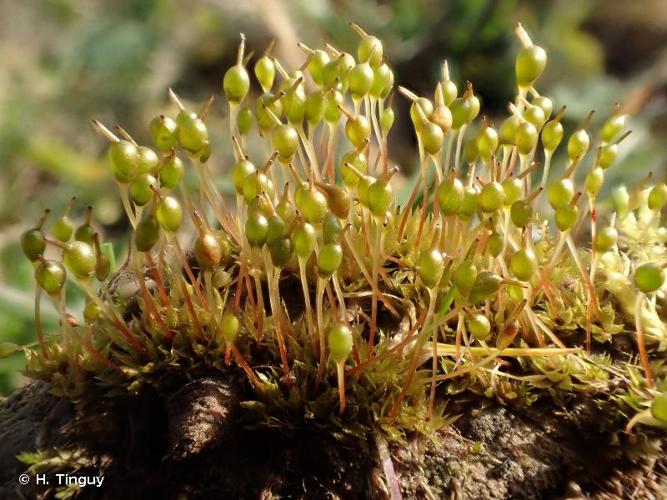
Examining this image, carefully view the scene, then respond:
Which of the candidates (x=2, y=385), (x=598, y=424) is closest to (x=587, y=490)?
(x=598, y=424)

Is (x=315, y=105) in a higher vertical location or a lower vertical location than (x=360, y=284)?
higher

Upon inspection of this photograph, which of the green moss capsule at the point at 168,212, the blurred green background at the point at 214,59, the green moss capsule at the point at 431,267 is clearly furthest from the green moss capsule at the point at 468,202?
the blurred green background at the point at 214,59

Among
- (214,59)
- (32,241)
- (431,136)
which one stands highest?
(431,136)

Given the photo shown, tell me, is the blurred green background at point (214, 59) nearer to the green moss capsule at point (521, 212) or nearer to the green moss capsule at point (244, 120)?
the green moss capsule at point (244, 120)

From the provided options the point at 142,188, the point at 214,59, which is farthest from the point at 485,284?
the point at 214,59

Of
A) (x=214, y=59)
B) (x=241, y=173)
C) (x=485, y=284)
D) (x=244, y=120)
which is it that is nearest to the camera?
(x=485, y=284)

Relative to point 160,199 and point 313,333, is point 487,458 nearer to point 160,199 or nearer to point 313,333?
point 313,333

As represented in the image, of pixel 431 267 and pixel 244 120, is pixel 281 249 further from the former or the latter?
pixel 244 120

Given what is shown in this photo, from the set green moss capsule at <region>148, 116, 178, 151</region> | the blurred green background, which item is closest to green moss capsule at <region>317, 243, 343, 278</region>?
green moss capsule at <region>148, 116, 178, 151</region>
